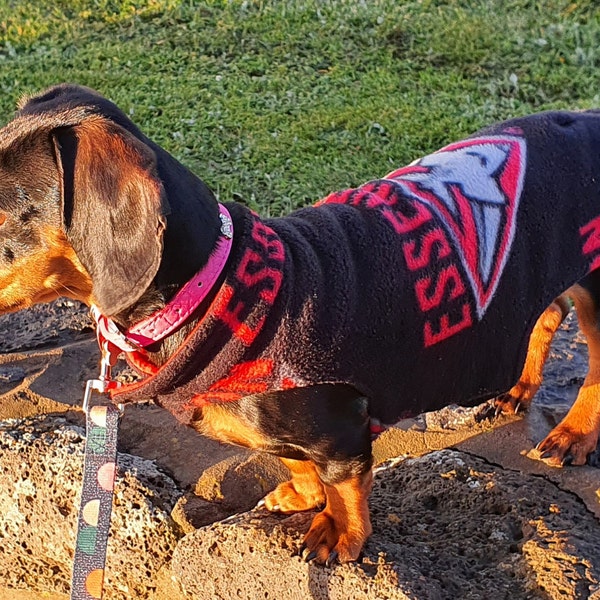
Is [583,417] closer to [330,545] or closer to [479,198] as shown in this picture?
[479,198]

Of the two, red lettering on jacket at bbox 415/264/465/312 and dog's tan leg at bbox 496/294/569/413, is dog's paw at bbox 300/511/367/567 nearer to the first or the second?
red lettering on jacket at bbox 415/264/465/312

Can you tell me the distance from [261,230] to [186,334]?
394mm

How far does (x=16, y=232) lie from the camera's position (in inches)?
99.1

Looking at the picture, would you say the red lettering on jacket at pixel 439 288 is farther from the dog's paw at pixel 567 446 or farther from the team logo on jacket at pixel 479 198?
the dog's paw at pixel 567 446

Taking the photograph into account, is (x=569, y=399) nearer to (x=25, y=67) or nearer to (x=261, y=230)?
(x=261, y=230)

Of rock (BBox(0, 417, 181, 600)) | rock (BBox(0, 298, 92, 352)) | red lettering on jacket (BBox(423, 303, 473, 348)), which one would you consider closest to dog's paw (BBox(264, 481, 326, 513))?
rock (BBox(0, 417, 181, 600))

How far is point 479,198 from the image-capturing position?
306cm

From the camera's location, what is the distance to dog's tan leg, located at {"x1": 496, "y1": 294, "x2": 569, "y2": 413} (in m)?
3.93

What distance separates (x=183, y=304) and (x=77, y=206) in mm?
399

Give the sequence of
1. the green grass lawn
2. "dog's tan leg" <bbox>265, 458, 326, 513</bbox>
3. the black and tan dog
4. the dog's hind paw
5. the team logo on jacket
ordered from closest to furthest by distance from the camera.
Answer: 1. the black and tan dog
2. the team logo on jacket
3. "dog's tan leg" <bbox>265, 458, 326, 513</bbox>
4. the dog's hind paw
5. the green grass lawn

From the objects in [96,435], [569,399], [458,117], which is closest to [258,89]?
[458,117]

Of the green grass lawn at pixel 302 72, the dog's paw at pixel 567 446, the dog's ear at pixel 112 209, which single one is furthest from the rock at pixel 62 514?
the green grass lawn at pixel 302 72

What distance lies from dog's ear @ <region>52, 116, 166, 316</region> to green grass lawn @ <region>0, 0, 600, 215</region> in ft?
11.3

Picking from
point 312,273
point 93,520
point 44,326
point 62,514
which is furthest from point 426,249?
point 44,326
